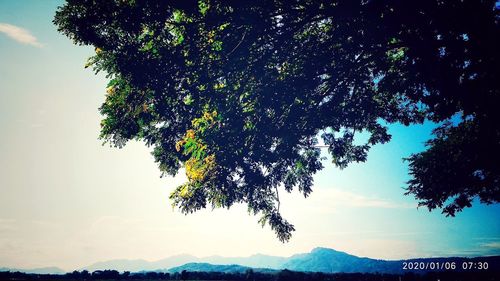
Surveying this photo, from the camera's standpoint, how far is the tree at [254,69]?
26.1 feet

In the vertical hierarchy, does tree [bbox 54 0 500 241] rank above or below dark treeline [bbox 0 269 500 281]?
above

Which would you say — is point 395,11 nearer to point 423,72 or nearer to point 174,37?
point 423,72

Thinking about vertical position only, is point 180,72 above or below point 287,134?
above

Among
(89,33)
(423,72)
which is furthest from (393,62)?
(89,33)

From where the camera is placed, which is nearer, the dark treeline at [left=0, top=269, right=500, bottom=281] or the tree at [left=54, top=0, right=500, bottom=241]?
the tree at [left=54, top=0, right=500, bottom=241]

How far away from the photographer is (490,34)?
24.8 feet

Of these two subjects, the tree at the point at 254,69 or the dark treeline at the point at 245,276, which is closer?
the tree at the point at 254,69

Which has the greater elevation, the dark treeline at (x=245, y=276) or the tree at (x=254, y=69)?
the tree at (x=254, y=69)

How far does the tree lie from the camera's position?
7.97 meters

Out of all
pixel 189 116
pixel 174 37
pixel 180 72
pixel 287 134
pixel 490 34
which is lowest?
pixel 287 134

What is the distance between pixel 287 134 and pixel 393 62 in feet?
17.8

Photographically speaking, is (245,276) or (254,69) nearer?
(254,69)

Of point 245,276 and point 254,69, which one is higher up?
point 254,69

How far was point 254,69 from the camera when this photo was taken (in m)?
9.62
